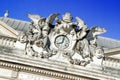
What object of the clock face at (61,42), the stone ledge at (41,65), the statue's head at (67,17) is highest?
the statue's head at (67,17)

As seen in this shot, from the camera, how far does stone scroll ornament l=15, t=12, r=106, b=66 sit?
82.0 feet

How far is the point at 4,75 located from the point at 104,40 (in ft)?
32.8

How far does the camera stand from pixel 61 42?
25.5 metres

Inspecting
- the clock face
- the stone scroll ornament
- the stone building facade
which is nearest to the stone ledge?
the stone building facade

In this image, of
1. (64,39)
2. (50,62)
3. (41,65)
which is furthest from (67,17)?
(41,65)

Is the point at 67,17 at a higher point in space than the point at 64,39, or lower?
higher

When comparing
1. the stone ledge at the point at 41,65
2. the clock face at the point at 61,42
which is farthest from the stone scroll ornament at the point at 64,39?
the stone ledge at the point at 41,65

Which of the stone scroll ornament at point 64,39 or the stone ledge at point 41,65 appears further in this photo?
the stone scroll ornament at point 64,39

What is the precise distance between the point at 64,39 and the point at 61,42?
289 mm

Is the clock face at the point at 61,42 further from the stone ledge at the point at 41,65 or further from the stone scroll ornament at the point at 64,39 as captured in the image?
the stone ledge at the point at 41,65

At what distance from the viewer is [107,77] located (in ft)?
82.1

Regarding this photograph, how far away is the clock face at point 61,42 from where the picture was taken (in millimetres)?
25422

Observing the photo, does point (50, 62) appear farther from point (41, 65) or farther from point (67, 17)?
point (67, 17)

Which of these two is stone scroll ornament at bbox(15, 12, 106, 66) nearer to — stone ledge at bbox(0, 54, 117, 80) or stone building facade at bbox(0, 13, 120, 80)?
stone building facade at bbox(0, 13, 120, 80)
